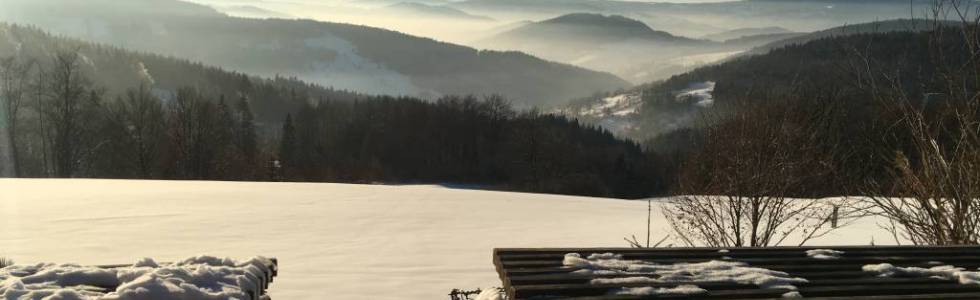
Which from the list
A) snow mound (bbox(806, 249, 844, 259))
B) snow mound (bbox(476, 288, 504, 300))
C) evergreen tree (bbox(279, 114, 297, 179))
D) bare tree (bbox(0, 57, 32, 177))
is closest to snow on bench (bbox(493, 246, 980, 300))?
snow mound (bbox(806, 249, 844, 259))

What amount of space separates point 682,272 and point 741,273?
0.35 meters

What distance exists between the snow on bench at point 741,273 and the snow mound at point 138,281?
1630 millimetres

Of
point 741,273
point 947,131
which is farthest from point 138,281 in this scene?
point 947,131

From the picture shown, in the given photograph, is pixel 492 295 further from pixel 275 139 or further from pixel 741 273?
pixel 275 139

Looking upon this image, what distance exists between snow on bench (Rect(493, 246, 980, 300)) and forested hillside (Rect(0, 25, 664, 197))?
160 ft

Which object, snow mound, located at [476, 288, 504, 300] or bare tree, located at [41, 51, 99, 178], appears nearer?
snow mound, located at [476, 288, 504, 300]

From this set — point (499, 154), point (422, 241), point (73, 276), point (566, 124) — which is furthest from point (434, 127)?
point (73, 276)

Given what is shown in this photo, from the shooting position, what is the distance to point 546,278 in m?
4.12

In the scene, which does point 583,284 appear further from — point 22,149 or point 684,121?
point 684,121

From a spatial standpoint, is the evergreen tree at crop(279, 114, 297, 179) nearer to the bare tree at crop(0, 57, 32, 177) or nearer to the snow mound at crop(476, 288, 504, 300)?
the bare tree at crop(0, 57, 32, 177)

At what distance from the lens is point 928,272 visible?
180 inches

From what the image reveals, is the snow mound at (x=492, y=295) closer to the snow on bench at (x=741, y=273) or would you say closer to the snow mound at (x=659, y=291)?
the snow on bench at (x=741, y=273)

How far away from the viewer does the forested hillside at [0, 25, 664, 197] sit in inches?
2058

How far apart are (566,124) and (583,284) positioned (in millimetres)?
95096
